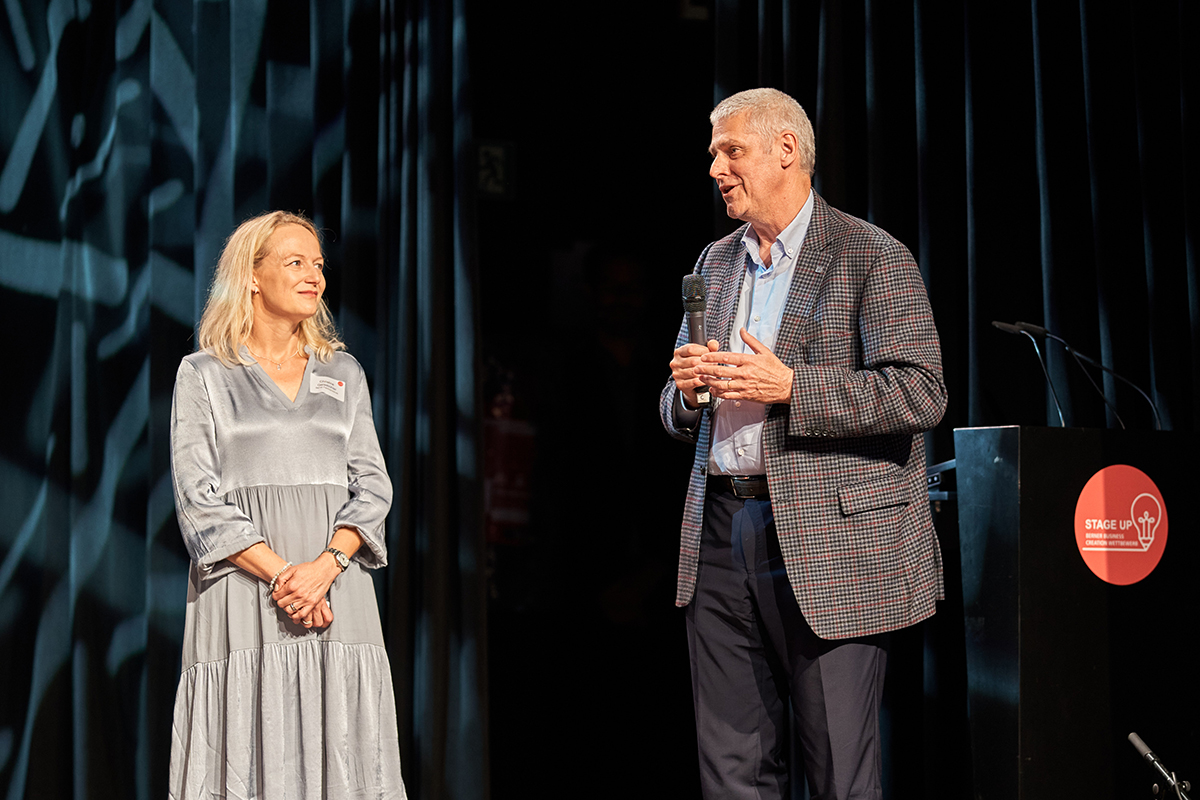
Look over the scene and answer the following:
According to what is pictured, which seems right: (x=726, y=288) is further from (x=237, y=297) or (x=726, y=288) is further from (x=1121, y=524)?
(x=237, y=297)

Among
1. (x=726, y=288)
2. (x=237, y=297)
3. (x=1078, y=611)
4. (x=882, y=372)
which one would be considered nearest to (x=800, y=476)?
(x=882, y=372)

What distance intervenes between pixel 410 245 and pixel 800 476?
1.59 m

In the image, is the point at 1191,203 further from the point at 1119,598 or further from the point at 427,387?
the point at 427,387

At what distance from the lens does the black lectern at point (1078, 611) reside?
202cm

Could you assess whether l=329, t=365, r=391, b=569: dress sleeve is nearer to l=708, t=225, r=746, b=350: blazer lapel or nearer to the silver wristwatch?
the silver wristwatch

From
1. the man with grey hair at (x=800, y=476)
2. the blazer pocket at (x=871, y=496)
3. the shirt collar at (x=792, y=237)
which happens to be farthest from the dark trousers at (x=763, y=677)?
the shirt collar at (x=792, y=237)

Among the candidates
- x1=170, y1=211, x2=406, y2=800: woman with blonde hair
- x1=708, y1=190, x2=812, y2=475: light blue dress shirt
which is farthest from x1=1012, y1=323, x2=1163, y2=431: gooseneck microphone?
x1=170, y1=211, x2=406, y2=800: woman with blonde hair

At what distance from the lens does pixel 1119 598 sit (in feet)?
6.84

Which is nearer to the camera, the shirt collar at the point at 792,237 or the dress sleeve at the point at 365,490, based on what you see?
the shirt collar at the point at 792,237

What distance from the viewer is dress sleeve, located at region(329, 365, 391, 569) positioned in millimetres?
2246

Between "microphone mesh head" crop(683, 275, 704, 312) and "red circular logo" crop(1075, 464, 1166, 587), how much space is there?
0.89m

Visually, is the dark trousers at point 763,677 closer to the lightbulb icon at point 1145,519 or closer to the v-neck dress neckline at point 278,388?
the lightbulb icon at point 1145,519

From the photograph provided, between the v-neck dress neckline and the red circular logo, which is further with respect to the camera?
the v-neck dress neckline

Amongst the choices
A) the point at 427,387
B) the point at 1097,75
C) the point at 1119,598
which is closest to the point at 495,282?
the point at 427,387
